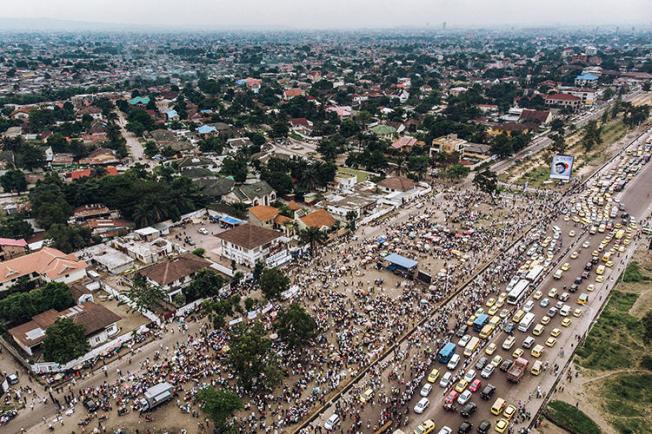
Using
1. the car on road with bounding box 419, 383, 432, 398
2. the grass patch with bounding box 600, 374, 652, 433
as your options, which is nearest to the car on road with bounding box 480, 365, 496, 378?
the car on road with bounding box 419, 383, 432, 398

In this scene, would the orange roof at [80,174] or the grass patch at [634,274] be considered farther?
the orange roof at [80,174]

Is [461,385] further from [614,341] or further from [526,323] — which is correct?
[614,341]

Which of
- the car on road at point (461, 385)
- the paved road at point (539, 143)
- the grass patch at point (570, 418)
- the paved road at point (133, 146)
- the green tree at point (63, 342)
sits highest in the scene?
the green tree at point (63, 342)

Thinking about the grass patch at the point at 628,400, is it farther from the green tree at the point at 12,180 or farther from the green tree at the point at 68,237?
the green tree at the point at 12,180

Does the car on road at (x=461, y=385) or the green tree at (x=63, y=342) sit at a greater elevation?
the green tree at (x=63, y=342)

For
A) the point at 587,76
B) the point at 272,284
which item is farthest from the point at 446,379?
the point at 587,76

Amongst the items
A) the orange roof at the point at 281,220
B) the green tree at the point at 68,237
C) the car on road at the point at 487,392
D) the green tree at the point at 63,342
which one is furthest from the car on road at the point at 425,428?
the green tree at the point at 68,237

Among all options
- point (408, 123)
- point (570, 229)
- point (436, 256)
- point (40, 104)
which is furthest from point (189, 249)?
point (40, 104)
